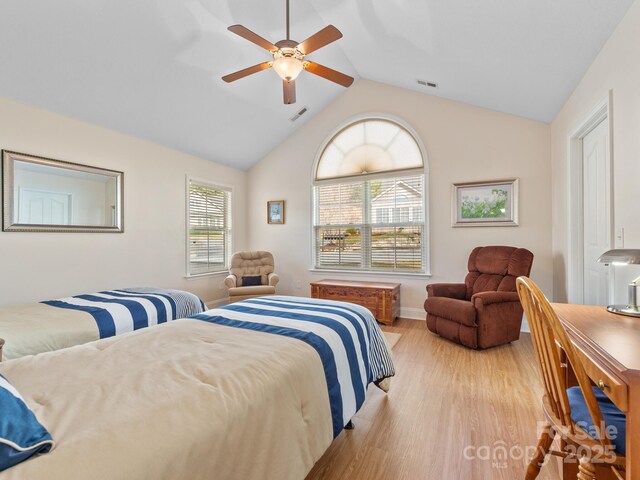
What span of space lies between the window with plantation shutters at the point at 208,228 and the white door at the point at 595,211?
4.90 metres

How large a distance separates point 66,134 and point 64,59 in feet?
2.88

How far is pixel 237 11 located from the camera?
123 inches

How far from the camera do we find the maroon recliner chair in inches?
129

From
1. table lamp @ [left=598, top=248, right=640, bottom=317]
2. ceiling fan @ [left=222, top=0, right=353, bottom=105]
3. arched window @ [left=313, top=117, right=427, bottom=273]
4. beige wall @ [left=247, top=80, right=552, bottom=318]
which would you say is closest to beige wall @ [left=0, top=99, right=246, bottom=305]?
beige wall @ [left=247, top=80, right=552, bottom=318]

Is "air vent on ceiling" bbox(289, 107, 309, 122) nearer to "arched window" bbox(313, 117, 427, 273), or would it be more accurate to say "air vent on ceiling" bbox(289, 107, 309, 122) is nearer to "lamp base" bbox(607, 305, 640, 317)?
"arched window" bbox(313, 117, 427, 273)

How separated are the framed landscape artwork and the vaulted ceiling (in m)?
0.91

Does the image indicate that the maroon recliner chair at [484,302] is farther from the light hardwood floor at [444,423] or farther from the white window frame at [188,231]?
the white window frame at [188,231]

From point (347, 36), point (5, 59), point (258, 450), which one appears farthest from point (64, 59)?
point (258, 450)

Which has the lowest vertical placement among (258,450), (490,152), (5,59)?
(258,450)

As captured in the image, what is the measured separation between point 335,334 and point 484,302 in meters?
2.17

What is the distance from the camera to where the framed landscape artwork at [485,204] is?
13.2 ft

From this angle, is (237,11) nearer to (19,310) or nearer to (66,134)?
(66,134)

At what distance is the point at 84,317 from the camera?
2.44 m

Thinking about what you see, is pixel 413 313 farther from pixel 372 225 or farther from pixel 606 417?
pixel 606 417
